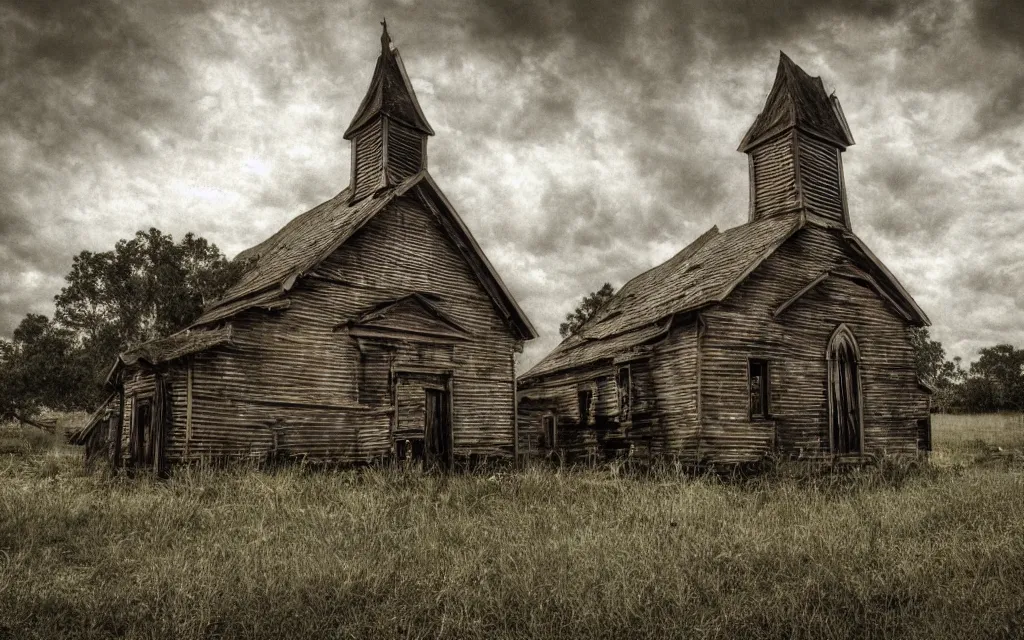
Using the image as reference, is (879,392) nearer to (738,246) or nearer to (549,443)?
(738,246)

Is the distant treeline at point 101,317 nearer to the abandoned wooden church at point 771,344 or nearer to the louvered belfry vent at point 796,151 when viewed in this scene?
the abandoned wooden church at point 771,344

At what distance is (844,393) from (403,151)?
13.0m

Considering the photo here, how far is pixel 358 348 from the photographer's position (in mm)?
16547

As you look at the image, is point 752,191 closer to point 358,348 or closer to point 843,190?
point 843,190

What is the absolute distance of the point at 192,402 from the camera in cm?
1429

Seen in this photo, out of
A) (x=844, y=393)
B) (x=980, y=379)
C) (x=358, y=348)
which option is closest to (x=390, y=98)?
(x=358, y=348)

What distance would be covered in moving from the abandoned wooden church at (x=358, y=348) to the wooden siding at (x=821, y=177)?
29.5ft

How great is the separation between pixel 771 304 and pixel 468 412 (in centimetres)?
791

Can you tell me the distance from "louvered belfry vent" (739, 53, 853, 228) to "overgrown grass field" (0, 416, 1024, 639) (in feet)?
35.9

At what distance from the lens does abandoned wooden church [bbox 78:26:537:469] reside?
14726 millimetres

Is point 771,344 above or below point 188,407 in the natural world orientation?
above

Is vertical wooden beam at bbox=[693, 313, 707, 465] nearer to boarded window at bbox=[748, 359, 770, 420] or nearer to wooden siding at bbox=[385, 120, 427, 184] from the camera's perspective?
boarded window at bbox=[748, 359, 770, 420]

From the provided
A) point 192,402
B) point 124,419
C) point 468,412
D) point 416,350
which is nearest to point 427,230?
point 416,350

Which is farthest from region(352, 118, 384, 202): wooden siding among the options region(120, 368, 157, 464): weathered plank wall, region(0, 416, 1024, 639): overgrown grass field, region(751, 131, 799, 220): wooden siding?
region(751, 131, 799, 220): wooden siding
